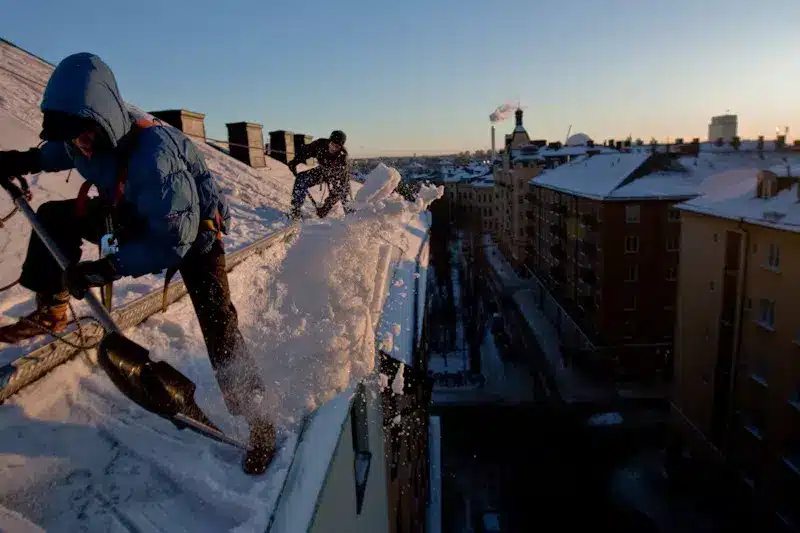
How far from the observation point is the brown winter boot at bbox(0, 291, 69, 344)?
284 centimetres

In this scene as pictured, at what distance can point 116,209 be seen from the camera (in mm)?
2480

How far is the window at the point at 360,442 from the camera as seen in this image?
10.9 feet

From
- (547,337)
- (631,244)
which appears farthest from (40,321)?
(547,337)

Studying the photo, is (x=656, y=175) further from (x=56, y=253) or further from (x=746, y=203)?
(x=56, y=253)

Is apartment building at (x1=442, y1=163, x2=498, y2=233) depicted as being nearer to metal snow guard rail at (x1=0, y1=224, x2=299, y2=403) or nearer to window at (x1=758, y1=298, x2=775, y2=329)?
window at (x1=758, y1=298, x2=775, y2=329)

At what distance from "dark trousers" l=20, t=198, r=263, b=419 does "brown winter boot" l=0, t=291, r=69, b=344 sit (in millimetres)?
48

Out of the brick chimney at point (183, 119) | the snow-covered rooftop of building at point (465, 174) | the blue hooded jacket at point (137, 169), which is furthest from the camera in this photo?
the snow-covered rooftop of building at point (465, 174)

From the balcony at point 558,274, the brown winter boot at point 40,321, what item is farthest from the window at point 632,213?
the brown winter boot at point 40,321

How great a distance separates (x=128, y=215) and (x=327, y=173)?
625 centimetres

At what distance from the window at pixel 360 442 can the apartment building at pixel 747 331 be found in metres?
12.0

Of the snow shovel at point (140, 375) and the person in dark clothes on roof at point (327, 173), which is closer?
the snow shovel at point (140, 375)

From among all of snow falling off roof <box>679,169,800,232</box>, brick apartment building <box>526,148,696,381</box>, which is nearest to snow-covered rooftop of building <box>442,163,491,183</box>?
brick apartment building <box>526,148,696,381</box>

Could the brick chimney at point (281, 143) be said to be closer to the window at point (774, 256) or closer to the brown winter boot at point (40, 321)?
the window at point (774, 256)

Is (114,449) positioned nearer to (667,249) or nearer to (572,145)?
(667,249)
